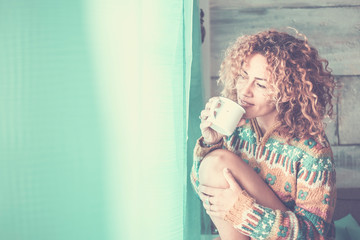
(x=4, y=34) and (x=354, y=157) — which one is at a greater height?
(x=4, y=34)

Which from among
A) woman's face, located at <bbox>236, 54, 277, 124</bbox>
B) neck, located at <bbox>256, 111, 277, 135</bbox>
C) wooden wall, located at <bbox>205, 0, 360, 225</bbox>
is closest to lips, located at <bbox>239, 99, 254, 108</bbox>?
woman's face, located at <bbox>236, 54, 277, 124</bbox>

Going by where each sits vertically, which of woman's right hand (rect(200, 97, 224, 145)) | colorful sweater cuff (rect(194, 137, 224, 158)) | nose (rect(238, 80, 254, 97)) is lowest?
colorful sweater cuff (rect(194, 137, 224, 158))

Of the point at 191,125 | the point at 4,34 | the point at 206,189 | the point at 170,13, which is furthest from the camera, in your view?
the point at 191,125

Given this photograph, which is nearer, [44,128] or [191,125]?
[44,128]

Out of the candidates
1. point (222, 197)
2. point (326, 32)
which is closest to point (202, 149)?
point (222, 197)

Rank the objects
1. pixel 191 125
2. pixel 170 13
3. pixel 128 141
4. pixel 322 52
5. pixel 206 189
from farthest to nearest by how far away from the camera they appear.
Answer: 1. pixel 322 52
2. pixel 191 125
3. pixel 206 189
4. pixel 170 13
5. pixel 128 141

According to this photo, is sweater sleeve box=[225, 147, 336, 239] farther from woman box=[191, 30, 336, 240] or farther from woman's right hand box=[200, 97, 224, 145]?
woman's right hand box=[200, 97, 224, 145]

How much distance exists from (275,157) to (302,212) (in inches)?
5.9

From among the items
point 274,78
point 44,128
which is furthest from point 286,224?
point 44,128

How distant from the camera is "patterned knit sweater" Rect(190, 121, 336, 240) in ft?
3.03

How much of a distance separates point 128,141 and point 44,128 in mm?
168

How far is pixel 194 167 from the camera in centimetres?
109

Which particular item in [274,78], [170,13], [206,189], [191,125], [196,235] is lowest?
[196,235]

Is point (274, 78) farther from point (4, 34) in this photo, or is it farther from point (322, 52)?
point (322, 52)
